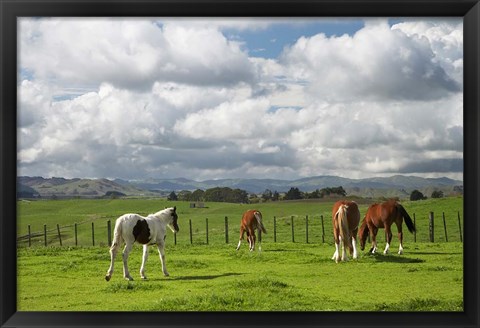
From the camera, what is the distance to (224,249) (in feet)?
51.1

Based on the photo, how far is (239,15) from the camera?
239 inches

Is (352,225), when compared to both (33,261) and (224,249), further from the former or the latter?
(33,261)

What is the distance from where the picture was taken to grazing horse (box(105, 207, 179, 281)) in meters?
10.1

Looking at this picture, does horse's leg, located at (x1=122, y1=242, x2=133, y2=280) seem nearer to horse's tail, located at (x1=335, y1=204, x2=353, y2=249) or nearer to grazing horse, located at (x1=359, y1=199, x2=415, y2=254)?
horse's tail, located at (x1=335, y1=204, x2=353, y2=249)

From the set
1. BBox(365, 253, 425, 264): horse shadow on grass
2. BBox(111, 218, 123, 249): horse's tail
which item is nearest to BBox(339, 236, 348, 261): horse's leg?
BBox(365, 253, 425, 264): horse shadow on grass

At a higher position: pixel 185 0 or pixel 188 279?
pixel 185 0

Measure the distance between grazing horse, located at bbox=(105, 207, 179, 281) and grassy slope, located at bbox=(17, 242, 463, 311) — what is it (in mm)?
386

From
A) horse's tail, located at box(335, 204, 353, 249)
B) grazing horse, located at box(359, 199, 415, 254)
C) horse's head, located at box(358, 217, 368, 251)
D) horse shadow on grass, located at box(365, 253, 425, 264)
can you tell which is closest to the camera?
horse's tail, located at box(335, 204, 353, 249)

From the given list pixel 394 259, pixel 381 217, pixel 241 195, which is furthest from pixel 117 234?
pixel 241 195

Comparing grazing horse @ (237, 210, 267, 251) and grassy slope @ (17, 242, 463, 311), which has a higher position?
grazing horse @ (237, 210, 267, 251)

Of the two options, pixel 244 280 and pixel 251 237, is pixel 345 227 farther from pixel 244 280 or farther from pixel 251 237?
pixel 244 280

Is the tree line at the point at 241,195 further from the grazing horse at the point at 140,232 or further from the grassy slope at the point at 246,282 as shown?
the grazing horse at the point at 140,232
